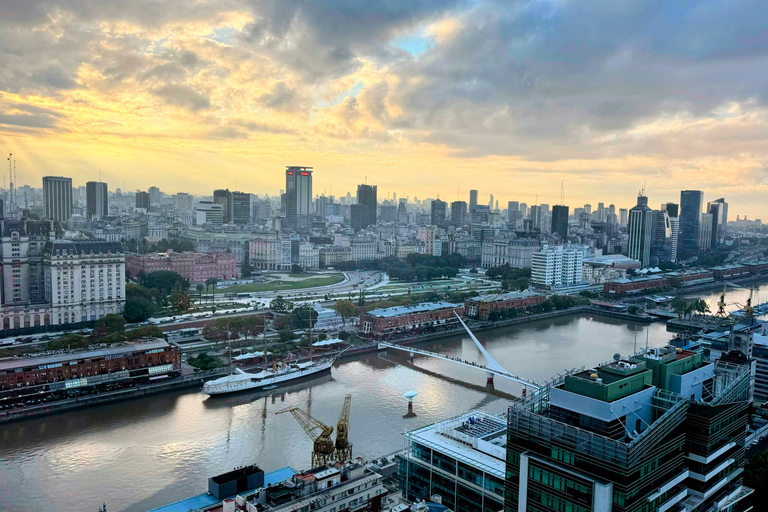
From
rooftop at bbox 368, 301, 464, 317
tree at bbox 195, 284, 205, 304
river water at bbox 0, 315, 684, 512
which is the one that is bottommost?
river water at bbox 0, 315, 684, 512

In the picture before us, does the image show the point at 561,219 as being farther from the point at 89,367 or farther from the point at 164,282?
the point at 89,367

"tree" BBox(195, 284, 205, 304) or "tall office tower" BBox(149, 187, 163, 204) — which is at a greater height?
"tall office tower" BBox(149, 187, 163, 204)

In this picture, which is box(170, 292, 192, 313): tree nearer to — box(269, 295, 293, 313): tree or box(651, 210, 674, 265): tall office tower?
box(269, 295, 293, 313): tree

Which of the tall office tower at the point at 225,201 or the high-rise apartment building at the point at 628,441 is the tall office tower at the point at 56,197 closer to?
the tall office tower at the point at 225,201

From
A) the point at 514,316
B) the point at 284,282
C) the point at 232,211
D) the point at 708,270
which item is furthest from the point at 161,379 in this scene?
the point at 232,211

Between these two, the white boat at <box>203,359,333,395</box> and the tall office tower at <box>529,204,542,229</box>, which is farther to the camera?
the tall office tower at <box>529,204,542,229</box>

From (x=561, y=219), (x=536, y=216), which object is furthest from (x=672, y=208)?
(x=536, y=216)

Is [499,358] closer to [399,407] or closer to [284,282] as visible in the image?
[399,407]

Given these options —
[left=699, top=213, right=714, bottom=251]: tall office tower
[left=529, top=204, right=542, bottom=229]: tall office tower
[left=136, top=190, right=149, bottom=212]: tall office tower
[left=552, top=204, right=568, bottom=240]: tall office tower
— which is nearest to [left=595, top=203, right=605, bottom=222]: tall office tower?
[left=529, top=204, right=542, bottom=229]: tall office tower
